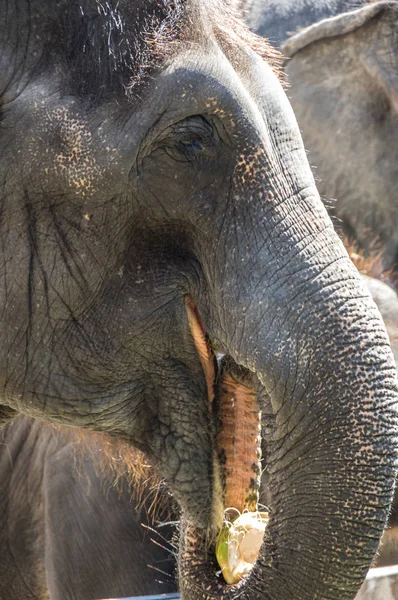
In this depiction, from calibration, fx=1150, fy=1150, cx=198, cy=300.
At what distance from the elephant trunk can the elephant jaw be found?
16cm

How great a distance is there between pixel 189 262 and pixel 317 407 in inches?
13.7

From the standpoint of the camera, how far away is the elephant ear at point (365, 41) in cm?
532

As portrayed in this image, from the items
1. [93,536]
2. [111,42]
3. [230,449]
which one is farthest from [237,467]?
[93,536]

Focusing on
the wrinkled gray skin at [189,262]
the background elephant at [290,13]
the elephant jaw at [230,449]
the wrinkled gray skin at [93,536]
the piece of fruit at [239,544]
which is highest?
the wrinkled gray skin at [189,262]

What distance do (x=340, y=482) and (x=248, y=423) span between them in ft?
1.10

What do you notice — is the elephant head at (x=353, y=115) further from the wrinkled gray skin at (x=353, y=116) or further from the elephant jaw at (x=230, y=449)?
the elephant jaw at (x=230, y=449)

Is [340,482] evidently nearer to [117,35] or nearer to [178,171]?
[178,171]

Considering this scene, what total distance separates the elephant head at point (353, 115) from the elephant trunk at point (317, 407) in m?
3.59

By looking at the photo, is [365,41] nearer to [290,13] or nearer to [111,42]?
[290,13]

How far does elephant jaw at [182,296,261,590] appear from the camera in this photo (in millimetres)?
2070

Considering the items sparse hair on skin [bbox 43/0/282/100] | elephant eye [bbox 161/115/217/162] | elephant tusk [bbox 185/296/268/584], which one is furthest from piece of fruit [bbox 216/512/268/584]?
sparse hair on skin [bbox 43/0/282/100]

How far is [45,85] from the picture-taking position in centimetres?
193

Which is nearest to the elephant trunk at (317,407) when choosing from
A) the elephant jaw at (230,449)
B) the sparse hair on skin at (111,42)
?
the elephant jaw at (230,449)

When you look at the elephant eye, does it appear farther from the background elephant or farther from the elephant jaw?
the background elephant
